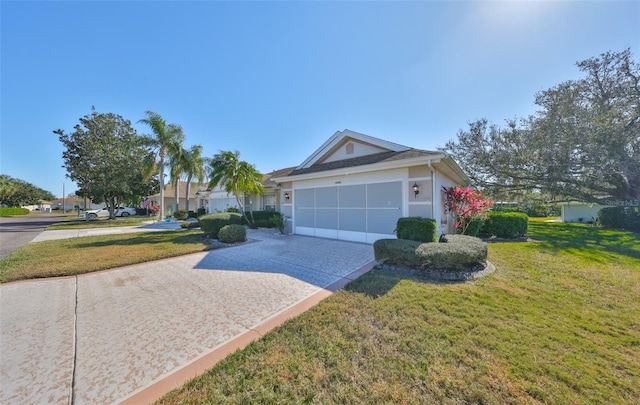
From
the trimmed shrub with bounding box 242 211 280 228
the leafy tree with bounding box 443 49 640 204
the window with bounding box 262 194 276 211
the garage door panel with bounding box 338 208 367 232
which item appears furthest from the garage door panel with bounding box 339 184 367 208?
the leafy tree with bounding box 443 49 640 204

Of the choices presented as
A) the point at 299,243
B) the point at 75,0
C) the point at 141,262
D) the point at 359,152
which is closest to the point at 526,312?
the point at 299,243

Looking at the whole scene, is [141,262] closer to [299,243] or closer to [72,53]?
[299,243]

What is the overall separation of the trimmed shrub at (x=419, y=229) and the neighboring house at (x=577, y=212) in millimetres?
26142

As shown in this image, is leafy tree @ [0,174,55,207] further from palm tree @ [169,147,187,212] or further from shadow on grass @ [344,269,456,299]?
shadow on grass @ [344,269,456,299]

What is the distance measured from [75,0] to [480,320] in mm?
12845

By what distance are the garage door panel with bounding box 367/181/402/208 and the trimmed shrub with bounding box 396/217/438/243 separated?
121 centimetres

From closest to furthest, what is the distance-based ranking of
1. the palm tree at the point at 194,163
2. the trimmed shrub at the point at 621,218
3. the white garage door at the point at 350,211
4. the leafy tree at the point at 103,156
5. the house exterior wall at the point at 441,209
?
the house exterior wall at the point at 441,209 < the white garage door at the point at 350,211 < the trimmed shrub at the point at 621,218 < the leafy tree at the point at 103,156 < the palm tree at the point at 194,163

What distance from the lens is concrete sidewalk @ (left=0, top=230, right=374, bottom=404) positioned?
2434 mm

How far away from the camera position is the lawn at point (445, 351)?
223 cm

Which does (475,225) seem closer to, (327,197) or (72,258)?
(327,197)

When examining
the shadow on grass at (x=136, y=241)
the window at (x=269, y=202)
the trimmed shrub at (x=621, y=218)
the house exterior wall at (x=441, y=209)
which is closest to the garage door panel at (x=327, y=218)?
the house exterior wall at (x=441, y=209)

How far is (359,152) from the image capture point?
37.1 feet

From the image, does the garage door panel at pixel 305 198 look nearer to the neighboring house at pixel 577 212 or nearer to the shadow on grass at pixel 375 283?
the shadow on grass at pixel 375 283

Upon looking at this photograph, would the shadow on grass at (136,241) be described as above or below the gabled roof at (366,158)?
below
